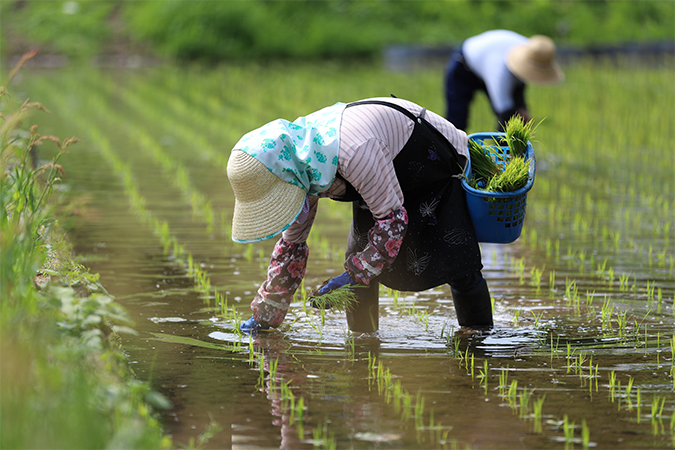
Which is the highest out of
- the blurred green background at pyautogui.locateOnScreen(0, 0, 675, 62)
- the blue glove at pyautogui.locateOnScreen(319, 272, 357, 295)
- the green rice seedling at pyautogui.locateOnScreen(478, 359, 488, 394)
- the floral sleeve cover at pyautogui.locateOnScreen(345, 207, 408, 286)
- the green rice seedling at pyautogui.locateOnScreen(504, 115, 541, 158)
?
the blurred green background at pyautogui.locateOnScreen(0, 0, 675, 62)

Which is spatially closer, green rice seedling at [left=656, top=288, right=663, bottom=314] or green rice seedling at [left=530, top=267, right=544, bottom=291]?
green rice seedling at [left=656, top=288, right=663, bottom=314]

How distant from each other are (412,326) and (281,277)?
2.27 feet

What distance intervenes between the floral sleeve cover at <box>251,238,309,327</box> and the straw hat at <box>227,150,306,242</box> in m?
0.39

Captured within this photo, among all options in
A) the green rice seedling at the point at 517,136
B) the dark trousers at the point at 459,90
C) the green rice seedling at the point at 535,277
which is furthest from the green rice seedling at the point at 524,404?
the dark trousers at the point at 459,90

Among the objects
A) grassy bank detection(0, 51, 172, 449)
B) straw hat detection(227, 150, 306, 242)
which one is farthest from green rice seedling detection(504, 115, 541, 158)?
grassy bank detection(0, 51, 172, 449)

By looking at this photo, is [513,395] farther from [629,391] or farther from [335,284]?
[335,284]

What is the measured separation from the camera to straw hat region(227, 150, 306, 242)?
9.58ft

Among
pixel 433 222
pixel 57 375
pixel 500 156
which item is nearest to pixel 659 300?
pixel 500 156

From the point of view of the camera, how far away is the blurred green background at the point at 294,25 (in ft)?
66.5

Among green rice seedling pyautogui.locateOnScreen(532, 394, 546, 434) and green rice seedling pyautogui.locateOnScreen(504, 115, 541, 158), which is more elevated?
green rice seedling pyautogui.locateOnScreen(504, 115, 541, 158)

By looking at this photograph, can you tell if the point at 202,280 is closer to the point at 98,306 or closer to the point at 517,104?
the point at 98,306

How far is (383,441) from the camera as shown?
2572mm

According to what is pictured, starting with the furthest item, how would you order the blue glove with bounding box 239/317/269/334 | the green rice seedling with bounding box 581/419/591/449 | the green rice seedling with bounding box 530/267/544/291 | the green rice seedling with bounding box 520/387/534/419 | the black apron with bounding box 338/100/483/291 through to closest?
1. the green rice seedling with bounding box 530/267/544/291
2. the blue glove with bounding box 239/317/269/334
3. the black apron with bounding box 338/100/483/291
4. the green rice seedling with bounding box 520/387/534/419
5. the green rice seedling with bounding box 581/419/591/449

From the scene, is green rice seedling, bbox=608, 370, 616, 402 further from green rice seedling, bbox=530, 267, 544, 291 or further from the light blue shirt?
the light blue shirt
